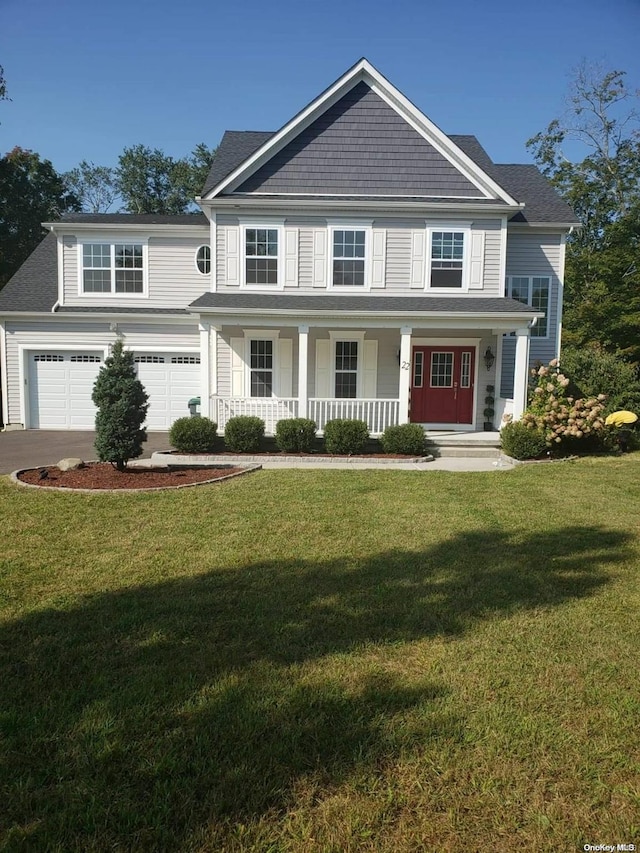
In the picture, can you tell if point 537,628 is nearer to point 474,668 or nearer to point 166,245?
point 474,668

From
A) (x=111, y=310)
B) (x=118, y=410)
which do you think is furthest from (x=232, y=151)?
(x=118, y=410)

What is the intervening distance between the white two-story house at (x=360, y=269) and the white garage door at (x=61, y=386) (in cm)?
107

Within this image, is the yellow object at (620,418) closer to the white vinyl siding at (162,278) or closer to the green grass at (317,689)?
the green grass at (317,689)

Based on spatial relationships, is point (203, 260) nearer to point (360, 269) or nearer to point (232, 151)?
point (232, 151)

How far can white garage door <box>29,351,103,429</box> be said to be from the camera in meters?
16.6

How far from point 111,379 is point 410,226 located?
8.73m

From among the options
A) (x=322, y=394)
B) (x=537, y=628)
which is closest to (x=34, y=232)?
(x=322, y=394)

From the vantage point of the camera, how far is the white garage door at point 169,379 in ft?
54.3

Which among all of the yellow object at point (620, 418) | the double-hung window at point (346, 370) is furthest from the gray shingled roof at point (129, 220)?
the yellow object at point (620, 418)

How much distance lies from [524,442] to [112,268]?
12.4 meters

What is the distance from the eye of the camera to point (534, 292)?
52.2ft

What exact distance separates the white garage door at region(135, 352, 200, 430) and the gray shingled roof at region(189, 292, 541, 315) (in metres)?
3.48

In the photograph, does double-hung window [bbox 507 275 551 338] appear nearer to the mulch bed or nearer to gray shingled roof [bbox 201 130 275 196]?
gray shingled roof [bbox 201 130 275 196]

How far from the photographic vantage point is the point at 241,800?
7.96 ft
